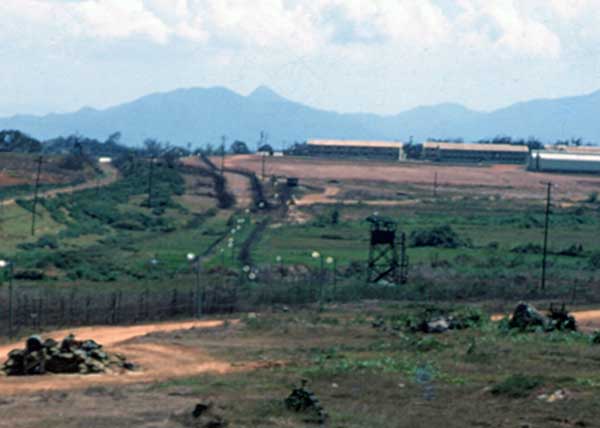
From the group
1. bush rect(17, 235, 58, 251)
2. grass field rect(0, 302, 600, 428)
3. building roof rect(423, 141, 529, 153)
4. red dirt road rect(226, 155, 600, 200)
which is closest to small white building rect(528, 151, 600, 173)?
red dirt road rect(226, 155, 600, 200)

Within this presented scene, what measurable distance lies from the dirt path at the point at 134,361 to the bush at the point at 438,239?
37998mm

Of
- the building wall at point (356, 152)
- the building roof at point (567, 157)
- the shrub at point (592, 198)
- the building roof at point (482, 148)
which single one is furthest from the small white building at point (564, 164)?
the building wall at point (356, 152)

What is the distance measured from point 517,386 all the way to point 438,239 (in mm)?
54143

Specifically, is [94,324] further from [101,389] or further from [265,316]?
[101,389]

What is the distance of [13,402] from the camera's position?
2419 centimetres

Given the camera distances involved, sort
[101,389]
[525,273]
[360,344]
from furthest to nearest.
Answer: [525,273] < [360,344] < [101,389]

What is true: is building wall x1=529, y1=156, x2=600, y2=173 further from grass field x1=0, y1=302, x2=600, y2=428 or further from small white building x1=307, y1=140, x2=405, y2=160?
grass field x1=0, y1=302, x2=600, y2=428

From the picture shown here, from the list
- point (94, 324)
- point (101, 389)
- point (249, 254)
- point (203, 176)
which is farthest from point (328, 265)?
point (203, 176)

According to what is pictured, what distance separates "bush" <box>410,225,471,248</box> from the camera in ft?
254

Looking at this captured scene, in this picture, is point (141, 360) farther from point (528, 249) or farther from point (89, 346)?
point (528, 249)

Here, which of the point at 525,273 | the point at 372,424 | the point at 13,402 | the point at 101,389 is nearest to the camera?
the point at 372,424

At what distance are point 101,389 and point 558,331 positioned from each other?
17.1 m

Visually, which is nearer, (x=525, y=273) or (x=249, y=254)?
(x=525, y=273)

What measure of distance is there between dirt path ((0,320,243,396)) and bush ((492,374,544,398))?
8716 mm
